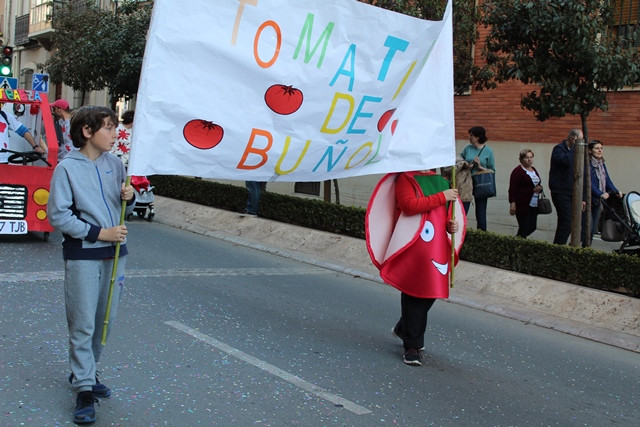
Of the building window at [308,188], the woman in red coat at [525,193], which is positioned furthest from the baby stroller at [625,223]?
the building window at [308,188]

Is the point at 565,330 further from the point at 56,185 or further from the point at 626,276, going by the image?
the point at 56,185

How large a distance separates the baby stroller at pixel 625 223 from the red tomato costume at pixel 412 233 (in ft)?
14.9

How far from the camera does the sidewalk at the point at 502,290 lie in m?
7.43

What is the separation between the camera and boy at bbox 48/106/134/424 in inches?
160

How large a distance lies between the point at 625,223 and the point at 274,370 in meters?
6.06

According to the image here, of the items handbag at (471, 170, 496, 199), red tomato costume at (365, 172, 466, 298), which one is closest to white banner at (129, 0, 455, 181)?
red tomato costume at (365, 172, 466, 298)

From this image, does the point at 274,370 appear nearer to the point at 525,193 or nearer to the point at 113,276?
the point at 113,276

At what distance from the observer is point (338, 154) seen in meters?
5.20

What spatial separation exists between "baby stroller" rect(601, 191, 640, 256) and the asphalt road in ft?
9.33

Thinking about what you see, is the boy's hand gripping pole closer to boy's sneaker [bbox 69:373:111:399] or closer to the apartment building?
boy's sneaker [bbox 69:373:111:399]

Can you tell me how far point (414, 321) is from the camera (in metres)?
5.72

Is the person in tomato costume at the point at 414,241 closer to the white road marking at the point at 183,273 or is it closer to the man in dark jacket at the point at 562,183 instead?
the white road marking at the point at 183,273

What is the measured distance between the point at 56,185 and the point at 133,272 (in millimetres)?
4296

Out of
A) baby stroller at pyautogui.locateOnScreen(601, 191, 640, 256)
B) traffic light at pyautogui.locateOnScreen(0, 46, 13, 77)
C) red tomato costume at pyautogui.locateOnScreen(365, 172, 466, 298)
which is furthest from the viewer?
traffic light at pyautogui.locateOnScreen(0, 46, 13, 77)
